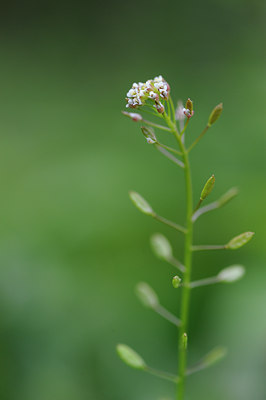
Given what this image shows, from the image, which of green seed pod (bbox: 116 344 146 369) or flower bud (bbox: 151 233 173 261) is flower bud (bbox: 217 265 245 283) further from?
green seed pod (bbox: 116 344 146 369)

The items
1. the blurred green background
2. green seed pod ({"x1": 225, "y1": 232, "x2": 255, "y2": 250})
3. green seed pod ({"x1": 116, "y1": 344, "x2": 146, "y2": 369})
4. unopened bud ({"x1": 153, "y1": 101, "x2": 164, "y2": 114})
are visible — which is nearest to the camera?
unopened bud ({"x1": 153, "y1": 101, "x2": 164, "y2": 114})

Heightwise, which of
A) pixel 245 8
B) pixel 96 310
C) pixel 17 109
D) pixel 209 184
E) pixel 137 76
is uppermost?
pixel 245 8

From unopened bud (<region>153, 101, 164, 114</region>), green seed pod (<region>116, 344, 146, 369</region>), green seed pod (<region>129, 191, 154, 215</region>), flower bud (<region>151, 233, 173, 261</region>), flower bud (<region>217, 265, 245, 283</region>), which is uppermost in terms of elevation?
unopened bud (<region>153, 101, 164, 114</region>)

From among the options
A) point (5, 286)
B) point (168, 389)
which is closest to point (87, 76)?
point (5, 286)

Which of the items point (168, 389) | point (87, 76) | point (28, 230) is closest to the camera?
point (168, 389)

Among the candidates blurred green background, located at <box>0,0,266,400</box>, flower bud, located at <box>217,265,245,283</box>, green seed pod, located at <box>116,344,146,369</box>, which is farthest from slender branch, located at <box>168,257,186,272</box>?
blurred green background, located at <box>0,0,266,400</box>

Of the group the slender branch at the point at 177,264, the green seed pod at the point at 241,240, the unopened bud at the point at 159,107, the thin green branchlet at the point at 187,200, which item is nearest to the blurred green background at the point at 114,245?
the thin green branchlet at the point at 187,200

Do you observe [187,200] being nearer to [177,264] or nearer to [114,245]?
[177,264]

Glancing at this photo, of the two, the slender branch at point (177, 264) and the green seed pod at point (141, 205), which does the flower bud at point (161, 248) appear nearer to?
the slender branch at point (177, 264)

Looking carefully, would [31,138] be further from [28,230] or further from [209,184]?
[209,184]
